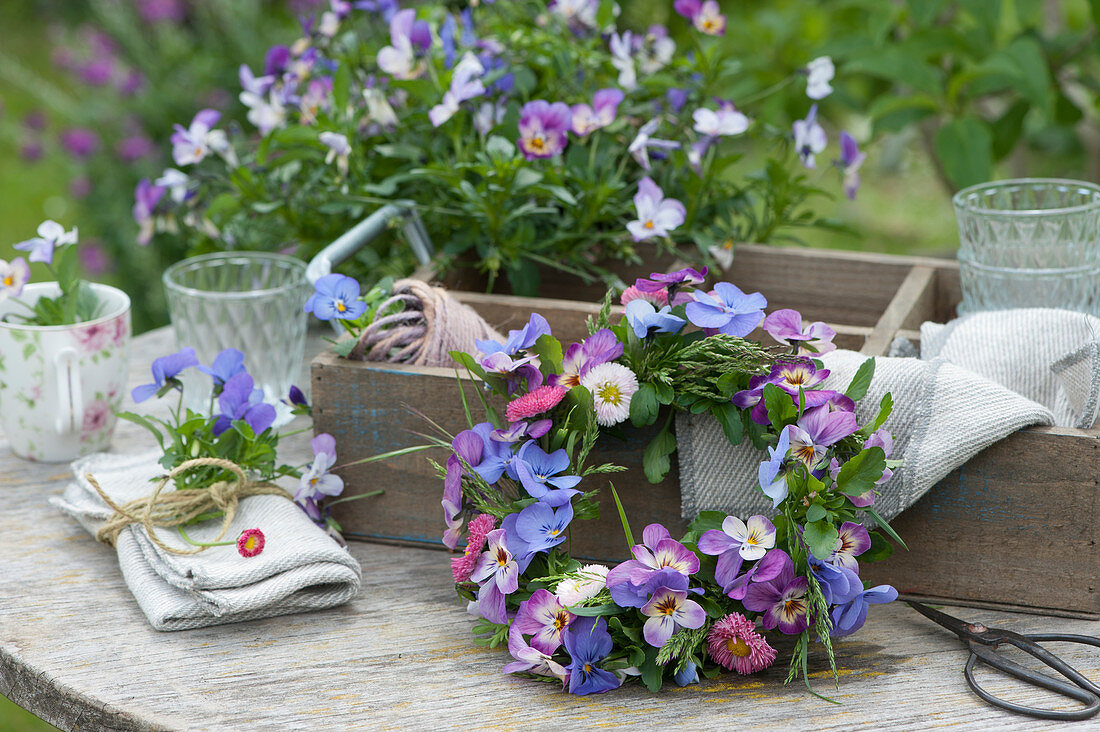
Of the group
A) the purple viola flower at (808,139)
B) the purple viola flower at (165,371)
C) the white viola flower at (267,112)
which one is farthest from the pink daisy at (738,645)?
the white viola flower at (267,112)

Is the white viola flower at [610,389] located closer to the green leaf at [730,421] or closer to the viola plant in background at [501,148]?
the green leaf at [730,421]

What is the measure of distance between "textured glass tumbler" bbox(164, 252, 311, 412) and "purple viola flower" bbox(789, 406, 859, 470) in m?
0.60

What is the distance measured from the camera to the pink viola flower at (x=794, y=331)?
86 centimetres

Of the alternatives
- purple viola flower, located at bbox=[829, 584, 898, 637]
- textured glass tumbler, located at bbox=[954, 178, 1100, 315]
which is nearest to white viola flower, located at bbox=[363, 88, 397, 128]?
textured glass tumbler, located at bbox=[954, 178, 1100, 315]

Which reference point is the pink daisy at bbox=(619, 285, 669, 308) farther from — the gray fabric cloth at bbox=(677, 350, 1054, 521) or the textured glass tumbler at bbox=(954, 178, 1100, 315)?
the textured glass tumbler at bbox=(954, 178, 1100, 315)

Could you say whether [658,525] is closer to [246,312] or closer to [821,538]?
[821,538]

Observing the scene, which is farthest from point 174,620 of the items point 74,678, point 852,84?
point 852,84

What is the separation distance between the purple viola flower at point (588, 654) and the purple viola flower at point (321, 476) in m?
0.31

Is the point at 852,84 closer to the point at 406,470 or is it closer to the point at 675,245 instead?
the point at 675,245

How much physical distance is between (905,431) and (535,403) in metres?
0.29

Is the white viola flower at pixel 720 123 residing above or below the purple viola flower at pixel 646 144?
above

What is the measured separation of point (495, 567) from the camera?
2.75ft

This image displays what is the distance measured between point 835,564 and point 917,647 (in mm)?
122

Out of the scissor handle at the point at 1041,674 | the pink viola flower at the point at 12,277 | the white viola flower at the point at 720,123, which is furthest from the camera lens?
the white viola flower at the point at 720,123
